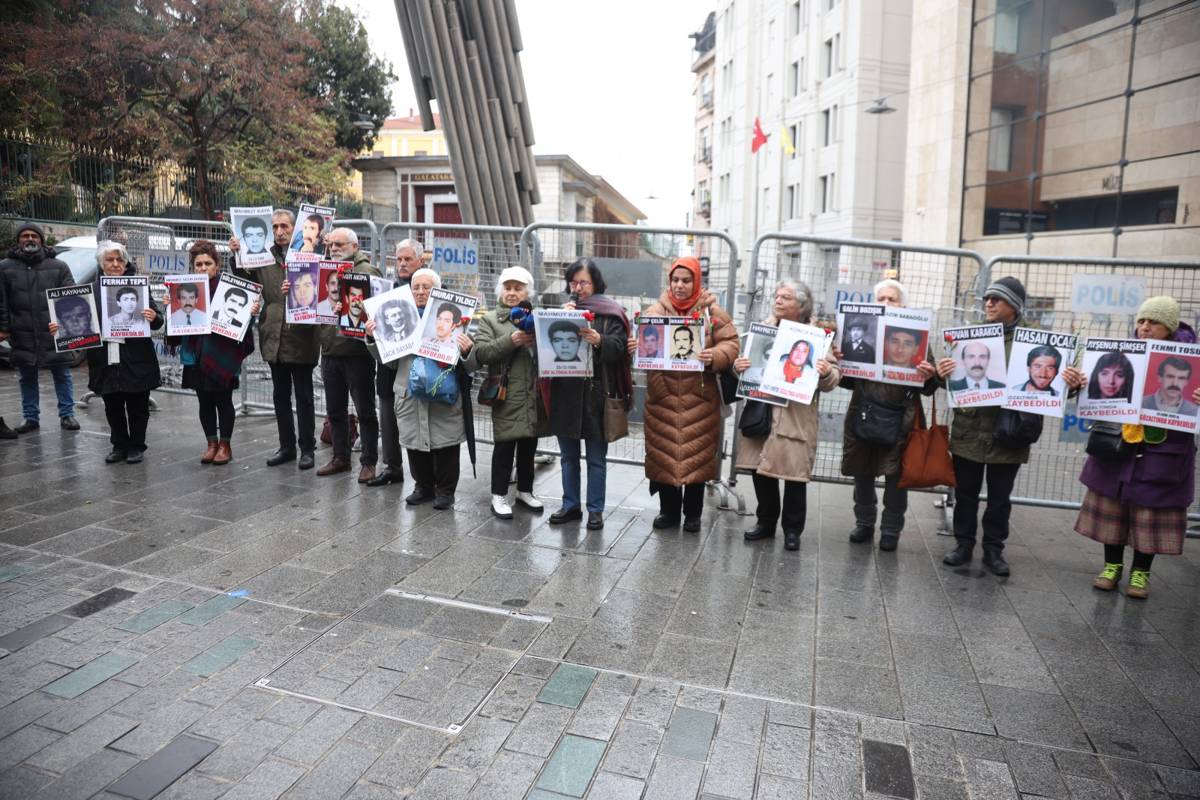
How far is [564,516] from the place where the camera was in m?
6.08

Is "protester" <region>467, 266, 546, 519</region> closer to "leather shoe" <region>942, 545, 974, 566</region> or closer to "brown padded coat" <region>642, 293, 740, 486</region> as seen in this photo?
"brown padded coat" <region>642, 293, 740, 486</region>

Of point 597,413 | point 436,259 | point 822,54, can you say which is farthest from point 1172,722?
point 822,54

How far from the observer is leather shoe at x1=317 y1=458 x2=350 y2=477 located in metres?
7.10

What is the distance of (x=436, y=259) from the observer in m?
7.58

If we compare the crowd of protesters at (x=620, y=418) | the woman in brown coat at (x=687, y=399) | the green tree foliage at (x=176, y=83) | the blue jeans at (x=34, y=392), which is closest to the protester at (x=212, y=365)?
the crowd of protesters at (x=620, y=418)

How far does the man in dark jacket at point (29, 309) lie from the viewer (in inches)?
323

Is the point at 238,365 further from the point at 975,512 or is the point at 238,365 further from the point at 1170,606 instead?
the point at 1170,606

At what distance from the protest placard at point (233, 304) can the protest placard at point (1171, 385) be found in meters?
6.64

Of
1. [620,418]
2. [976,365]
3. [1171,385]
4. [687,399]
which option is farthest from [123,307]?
[1171,385]

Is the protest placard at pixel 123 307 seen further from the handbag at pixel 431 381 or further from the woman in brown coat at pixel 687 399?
the woman in brown coat at pixel 687 399

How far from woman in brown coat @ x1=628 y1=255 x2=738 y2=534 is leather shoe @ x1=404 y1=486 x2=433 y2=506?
1.88 metres

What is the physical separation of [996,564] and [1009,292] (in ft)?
5.82

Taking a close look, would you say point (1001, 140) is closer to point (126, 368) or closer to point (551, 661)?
point (126, 368)

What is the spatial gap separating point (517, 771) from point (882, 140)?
115 feet
